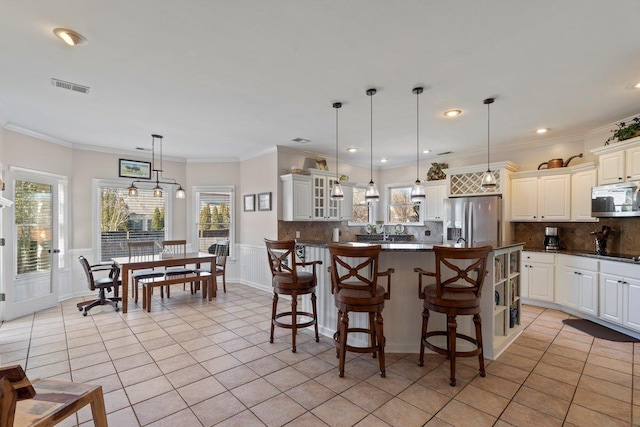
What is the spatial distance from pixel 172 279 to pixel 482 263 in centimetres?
439

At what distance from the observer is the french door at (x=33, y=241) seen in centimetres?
421

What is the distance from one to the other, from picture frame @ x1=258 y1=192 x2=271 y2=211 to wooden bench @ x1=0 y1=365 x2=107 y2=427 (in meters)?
4.25

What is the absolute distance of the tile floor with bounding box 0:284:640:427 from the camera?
2.11 meters

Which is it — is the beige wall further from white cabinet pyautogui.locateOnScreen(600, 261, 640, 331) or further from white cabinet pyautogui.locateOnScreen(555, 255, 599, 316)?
white cabinet pyautogui.locateOnScreen(600, 261, 640, 331)

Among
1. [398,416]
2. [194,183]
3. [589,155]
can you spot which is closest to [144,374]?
[398,416]

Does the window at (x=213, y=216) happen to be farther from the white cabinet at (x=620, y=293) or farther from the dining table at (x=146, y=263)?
the white cabinet at (x=620, y=293)

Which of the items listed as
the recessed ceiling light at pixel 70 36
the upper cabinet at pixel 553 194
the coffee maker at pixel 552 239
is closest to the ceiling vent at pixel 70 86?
the recessed ceiling light at pixel 70 36

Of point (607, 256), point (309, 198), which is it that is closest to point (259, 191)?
point (309, 198)

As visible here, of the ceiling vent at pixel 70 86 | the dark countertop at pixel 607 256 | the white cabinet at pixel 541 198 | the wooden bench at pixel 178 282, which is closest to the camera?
the ceiling vent at pixel 70 86

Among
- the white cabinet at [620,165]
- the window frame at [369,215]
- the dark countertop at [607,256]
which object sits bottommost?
the dark countertop at [607,256]

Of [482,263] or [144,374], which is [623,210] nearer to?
[482,263]

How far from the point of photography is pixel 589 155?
4605 mm

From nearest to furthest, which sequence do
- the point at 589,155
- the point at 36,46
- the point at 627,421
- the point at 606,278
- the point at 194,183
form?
the point at 627,421
the point at 36,46
the point at 606,278
the point at 589,155
the point at 194,183

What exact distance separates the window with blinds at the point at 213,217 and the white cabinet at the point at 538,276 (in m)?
5.62
